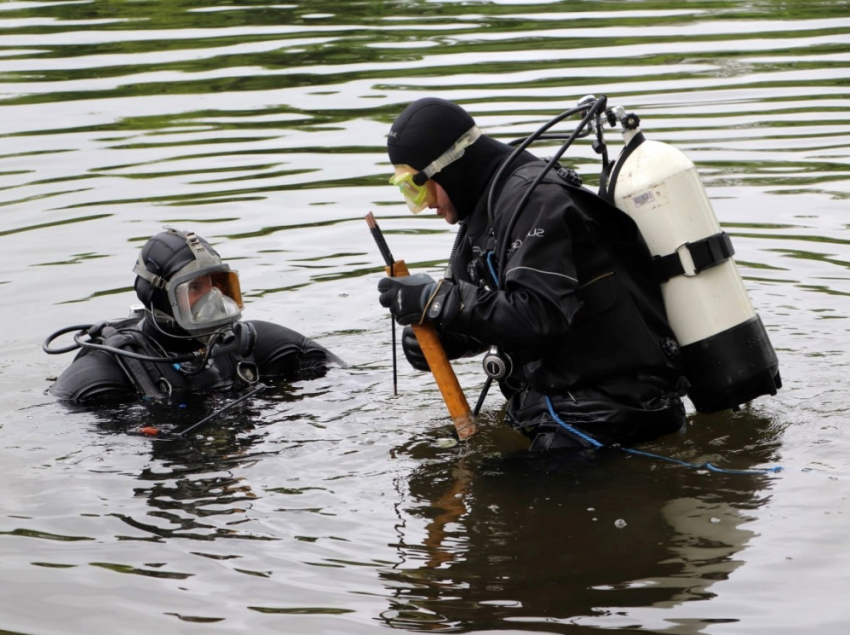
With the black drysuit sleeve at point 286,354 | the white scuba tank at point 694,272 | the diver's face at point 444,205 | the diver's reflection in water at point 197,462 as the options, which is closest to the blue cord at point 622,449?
the white scuba tank at point 694,272

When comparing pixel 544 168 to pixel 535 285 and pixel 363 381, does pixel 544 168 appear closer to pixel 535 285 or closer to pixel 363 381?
pixel 535 285

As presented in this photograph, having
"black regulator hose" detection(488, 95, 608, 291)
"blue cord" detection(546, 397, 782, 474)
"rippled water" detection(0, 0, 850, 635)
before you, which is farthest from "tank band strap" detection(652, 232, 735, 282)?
"rippled water" detection(0, 0, 850, 635)

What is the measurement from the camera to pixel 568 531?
481 cm

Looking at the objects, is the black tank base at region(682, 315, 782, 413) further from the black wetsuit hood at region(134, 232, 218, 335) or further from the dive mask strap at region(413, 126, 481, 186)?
the black wetsuit hood at region(134, 232, 218, 335)

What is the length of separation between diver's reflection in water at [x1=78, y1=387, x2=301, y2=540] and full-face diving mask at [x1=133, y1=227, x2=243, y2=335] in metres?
0.44

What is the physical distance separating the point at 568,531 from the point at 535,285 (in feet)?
3.10

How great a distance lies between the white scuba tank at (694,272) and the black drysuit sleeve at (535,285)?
36 cm

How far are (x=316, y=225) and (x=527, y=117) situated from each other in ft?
10.2

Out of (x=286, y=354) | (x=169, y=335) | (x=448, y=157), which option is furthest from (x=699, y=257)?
(x=169, y=335)

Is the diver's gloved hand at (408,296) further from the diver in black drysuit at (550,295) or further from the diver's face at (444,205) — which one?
the diver's face at (444,205)

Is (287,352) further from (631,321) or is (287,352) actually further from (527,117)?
(527,117)

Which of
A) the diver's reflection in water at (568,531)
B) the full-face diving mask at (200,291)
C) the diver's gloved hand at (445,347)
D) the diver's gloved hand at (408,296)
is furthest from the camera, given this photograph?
the full-face diving mask at (200,291)

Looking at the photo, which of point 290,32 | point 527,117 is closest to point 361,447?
point 527,117

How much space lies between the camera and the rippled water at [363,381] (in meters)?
4.39
